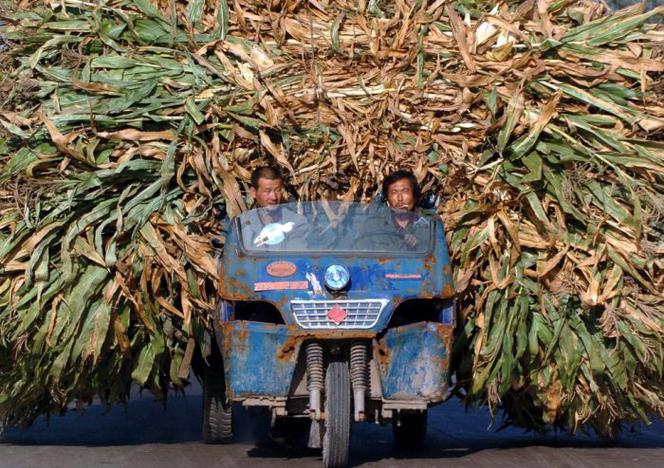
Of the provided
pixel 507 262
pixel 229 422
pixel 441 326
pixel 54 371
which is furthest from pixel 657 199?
pixel 54 371

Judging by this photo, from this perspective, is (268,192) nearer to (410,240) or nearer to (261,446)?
(410,240)

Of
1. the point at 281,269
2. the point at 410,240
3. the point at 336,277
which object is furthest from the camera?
the point at 410,240

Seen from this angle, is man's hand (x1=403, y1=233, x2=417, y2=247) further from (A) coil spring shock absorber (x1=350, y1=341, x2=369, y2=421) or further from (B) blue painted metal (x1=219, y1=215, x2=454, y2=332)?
(A) coil spring shock absorber (x1=350, y1=341, x2=369, y2=421)

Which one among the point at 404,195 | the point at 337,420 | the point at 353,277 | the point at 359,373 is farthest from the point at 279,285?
the point at 404,195

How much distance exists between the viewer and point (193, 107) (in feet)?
30.1

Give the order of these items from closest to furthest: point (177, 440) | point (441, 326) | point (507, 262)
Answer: point (441, 326), point (507, 262), point (177, 440)

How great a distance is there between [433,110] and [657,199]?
1555 mm

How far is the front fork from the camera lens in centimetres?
814

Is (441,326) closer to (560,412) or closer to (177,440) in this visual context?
(560,412)

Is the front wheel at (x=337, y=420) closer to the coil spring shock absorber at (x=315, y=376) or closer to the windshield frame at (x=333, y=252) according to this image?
the coil spring shock absorber at (x=315, y=376)

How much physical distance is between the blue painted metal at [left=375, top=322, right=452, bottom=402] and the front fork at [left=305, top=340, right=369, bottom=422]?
11 cm

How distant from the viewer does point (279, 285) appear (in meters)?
8.29

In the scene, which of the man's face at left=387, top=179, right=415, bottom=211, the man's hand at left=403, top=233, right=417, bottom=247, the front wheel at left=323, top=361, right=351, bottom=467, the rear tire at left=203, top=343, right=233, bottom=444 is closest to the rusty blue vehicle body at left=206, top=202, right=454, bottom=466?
the front wheel at left=323, top=361, right=351, bottom=467

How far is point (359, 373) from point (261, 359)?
1.87ft
